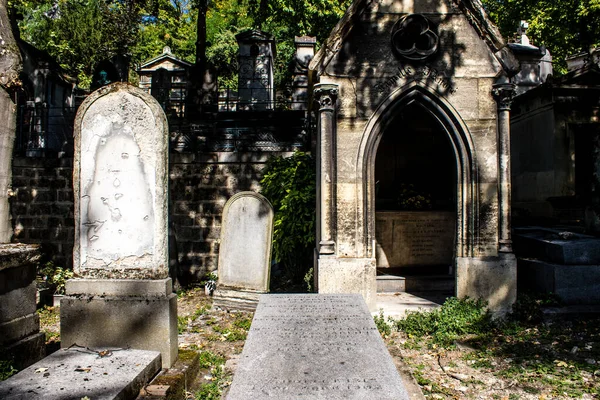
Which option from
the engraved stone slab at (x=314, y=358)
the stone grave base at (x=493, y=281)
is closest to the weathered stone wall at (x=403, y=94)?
the stone grave base at (x=493, y=281)

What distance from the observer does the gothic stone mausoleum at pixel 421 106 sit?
643 centimetres

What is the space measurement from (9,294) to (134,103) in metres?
2.23

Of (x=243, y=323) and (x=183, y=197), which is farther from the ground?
(x=183, y=197)

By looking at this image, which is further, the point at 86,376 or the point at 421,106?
the point at 421,106

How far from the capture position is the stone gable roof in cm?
646

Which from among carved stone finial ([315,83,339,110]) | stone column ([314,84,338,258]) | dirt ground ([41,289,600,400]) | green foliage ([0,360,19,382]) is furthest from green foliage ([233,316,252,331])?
carved stone finial ([315,83,339,110])

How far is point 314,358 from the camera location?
2938 millimetres

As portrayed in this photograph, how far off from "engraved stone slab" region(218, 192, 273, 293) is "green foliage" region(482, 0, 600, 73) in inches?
742

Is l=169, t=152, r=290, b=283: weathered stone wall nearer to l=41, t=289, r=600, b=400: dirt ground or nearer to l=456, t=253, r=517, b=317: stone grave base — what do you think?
l=41, t=289, r=600, b=400: dirt ground

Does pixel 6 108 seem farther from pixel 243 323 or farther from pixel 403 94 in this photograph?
pixel 403 94

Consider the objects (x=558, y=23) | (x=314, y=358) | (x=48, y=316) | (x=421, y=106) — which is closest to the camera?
(x=314, y=358)

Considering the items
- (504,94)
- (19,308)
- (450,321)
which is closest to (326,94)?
(504,94)

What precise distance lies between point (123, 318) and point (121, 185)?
1.31 m

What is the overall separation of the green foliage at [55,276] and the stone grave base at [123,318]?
13.9 feet
